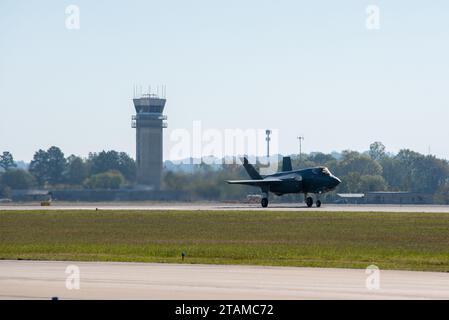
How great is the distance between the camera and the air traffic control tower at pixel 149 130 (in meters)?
142

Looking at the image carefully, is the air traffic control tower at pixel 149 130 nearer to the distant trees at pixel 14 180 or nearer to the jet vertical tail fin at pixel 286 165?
the distant trees at pixel 14 180

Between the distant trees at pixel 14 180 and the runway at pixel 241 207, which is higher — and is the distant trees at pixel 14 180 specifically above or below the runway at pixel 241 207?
above

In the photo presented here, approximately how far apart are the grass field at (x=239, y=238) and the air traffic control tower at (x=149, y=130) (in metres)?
62.9

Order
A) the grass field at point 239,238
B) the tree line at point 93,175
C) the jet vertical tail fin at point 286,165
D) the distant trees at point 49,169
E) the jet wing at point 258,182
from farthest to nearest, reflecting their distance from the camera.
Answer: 1. the distant trees at point 49,169
2. the tree line at point 93,175
3. the jet vertical tail fin at point 286,165
4. the jet wing at point 258,182
5. the grass field at point 239,238

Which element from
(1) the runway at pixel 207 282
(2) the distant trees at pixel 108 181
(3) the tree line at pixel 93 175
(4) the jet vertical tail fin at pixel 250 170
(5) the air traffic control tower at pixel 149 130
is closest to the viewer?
(1) the runway at pixel 207 282

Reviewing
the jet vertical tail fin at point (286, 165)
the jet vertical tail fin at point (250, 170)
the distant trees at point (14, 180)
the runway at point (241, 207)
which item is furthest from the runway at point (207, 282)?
the distant trees at point (14, 180)

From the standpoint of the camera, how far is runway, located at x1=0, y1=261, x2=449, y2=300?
24.5 m

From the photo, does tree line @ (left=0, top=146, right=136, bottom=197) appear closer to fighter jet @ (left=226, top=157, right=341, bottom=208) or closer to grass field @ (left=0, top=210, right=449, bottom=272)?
fighter jet @ (left=226, top=157, right=341, bottom=208)

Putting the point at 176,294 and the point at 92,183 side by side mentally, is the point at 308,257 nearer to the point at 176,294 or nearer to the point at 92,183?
the point at 176,294

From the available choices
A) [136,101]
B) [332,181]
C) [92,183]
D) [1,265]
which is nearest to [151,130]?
[136,101]

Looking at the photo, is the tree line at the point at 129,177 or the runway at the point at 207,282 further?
the tree line at the point at 129,177

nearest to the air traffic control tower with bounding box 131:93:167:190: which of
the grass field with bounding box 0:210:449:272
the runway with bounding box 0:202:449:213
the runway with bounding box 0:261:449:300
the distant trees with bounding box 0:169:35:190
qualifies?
the distant trees with bounding box 0:169:35:190

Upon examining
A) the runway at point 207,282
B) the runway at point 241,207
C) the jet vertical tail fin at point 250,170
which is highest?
the jet vertical tail fin at point 250,170
